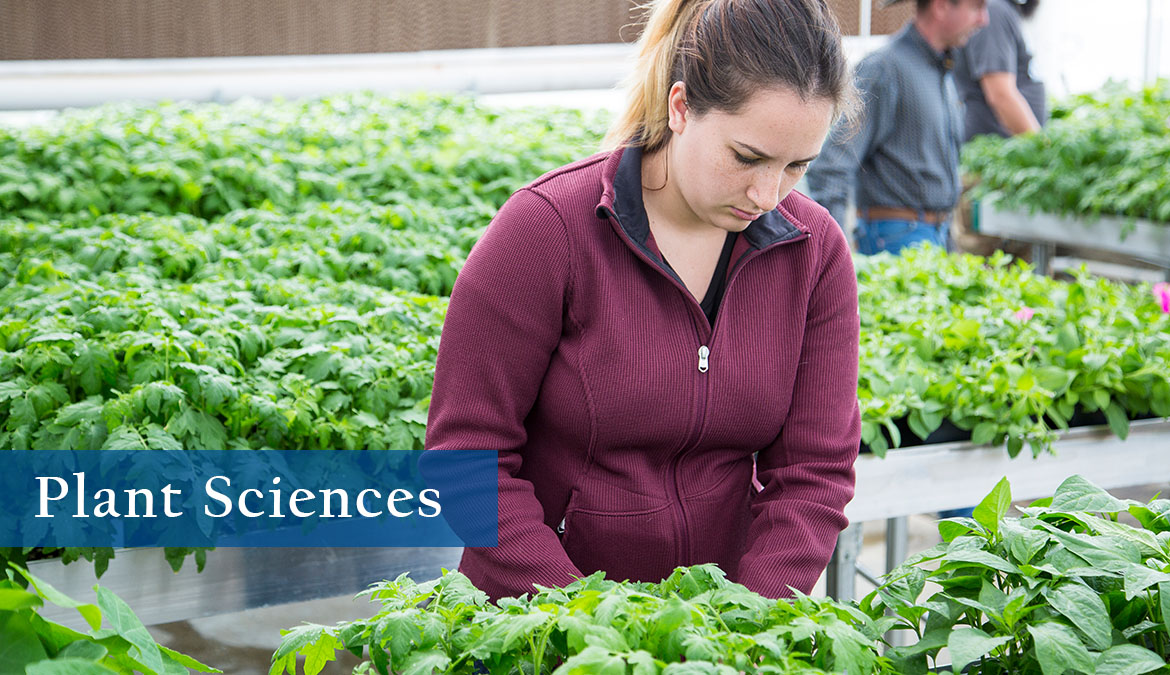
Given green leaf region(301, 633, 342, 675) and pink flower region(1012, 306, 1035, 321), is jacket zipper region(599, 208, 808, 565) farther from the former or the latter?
pink flower region(1012, 306, 1035, 321)

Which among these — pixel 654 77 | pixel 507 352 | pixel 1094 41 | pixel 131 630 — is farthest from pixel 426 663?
pixel 1094 41

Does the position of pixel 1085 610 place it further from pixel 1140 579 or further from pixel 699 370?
pixel 699 370

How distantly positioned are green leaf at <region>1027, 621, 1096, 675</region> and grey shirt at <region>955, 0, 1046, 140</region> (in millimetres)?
4191

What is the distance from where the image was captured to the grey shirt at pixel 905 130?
374cm

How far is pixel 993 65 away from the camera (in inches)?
190

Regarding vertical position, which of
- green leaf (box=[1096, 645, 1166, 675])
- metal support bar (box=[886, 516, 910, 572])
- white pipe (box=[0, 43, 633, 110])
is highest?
white pipe (box=[0, 43, 633, 110])

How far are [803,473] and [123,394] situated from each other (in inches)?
50.1

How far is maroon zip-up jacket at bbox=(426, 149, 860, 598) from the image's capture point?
1472 millimetres

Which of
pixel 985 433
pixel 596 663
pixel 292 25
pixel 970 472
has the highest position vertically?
pixel 292 25

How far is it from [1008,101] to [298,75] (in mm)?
4553

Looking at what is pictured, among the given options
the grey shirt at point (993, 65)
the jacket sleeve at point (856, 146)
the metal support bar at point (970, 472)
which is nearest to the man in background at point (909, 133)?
the jacket sleeve at point (856, 146)

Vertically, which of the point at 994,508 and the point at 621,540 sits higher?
the point at 994,508

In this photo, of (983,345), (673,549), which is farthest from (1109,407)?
(673,549)

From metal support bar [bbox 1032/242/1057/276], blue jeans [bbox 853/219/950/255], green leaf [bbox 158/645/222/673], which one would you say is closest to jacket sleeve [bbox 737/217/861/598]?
green leaf [bbox 158/645/222/673]
